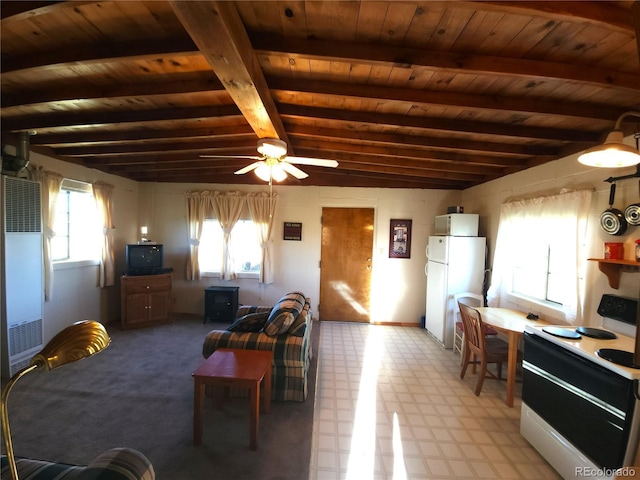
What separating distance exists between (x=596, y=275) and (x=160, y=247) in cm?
→ 537

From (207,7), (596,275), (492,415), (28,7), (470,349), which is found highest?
(28,7)

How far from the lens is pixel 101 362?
10.4 feet

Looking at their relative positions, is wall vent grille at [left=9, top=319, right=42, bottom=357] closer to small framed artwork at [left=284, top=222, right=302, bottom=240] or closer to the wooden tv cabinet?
the wooden tv cabinet

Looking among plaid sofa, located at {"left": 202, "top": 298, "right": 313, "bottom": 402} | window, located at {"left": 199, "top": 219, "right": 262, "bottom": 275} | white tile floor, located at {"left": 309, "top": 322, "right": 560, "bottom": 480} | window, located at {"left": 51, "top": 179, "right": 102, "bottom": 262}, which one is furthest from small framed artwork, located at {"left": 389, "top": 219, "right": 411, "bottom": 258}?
window, located at {"left": 51, "top": 179, "right": 102, "bottom": 262}

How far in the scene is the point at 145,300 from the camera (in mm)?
4340

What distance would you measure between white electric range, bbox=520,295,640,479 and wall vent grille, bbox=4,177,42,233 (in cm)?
482

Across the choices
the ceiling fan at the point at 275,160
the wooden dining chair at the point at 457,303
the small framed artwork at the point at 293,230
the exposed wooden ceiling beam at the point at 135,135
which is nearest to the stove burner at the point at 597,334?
the wooden dining chair at the point at 457,303

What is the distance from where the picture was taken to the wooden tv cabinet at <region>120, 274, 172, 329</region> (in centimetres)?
419

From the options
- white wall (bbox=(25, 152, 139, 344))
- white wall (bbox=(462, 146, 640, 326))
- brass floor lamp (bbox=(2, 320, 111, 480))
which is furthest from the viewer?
white wall (bbox=(25, 152, 139, 344))

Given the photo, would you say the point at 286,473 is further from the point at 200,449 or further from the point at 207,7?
the point at 207,7

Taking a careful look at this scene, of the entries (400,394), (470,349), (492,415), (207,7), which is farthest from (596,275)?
(207,7)

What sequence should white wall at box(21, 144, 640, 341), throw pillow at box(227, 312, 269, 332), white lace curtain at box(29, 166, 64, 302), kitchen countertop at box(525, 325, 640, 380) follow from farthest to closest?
1. white wall at box(21, 144, 640, 341)
2. white lace curtain at box(29, 166, 64, 302)
3. throw pillow at box(227, 312, 269, 332)
4. kitchen countertop at box(525, 325, 640, 380)

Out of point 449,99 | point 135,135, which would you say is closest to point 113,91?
point 135,135

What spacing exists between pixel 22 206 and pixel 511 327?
501cm
